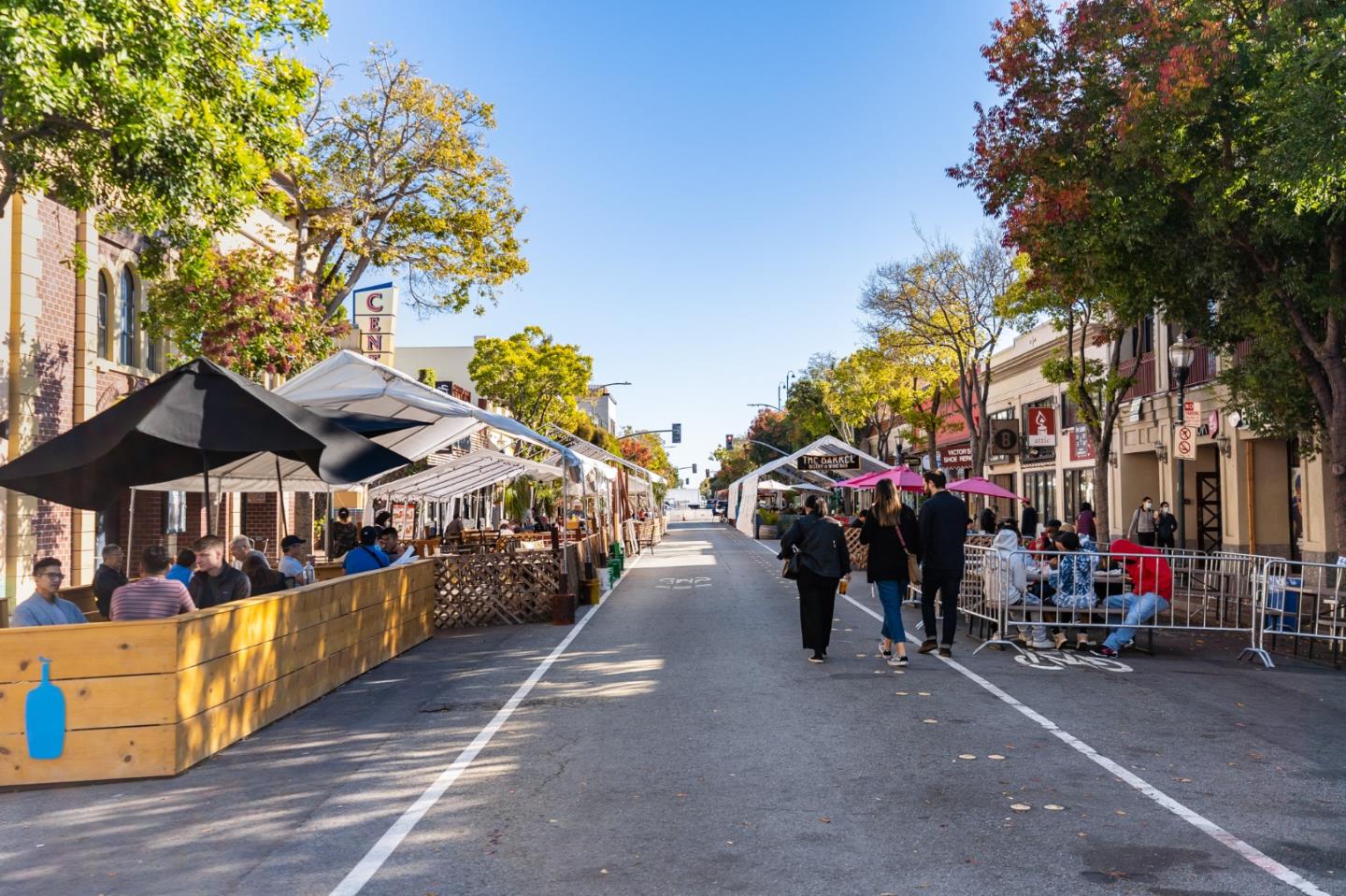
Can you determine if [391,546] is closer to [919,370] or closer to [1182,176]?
[1182,176]

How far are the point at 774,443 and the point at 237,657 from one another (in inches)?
3467

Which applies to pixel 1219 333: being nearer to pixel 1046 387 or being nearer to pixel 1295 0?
pixel 1295 0

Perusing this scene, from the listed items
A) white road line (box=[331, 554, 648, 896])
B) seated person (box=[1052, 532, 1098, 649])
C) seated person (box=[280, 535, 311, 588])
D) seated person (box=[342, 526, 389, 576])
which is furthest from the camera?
seated person (box=[342, 526, 389, 576])

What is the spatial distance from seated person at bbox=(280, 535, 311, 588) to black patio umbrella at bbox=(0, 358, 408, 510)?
1376 mm

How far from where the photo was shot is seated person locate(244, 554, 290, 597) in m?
11.7

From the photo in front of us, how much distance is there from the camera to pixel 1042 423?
36719 mm

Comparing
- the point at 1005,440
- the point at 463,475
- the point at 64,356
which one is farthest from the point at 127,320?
the point at 1005,440

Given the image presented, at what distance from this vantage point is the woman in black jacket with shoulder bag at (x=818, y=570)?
1232cm

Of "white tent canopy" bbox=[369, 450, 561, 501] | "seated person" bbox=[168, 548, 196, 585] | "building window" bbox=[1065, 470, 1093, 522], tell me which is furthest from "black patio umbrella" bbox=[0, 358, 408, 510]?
"building window" bbox=[1065, 470, 1093, 522]

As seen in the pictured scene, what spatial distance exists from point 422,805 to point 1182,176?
525 inches

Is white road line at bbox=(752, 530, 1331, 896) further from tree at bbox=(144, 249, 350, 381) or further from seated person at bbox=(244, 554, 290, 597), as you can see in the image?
tree at bbox=(144, 249, 350, 381)

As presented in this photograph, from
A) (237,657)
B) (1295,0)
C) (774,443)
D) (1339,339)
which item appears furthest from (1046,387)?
(774,443)

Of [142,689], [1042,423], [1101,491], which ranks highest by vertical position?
[1042,423]

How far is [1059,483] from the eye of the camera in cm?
3981
